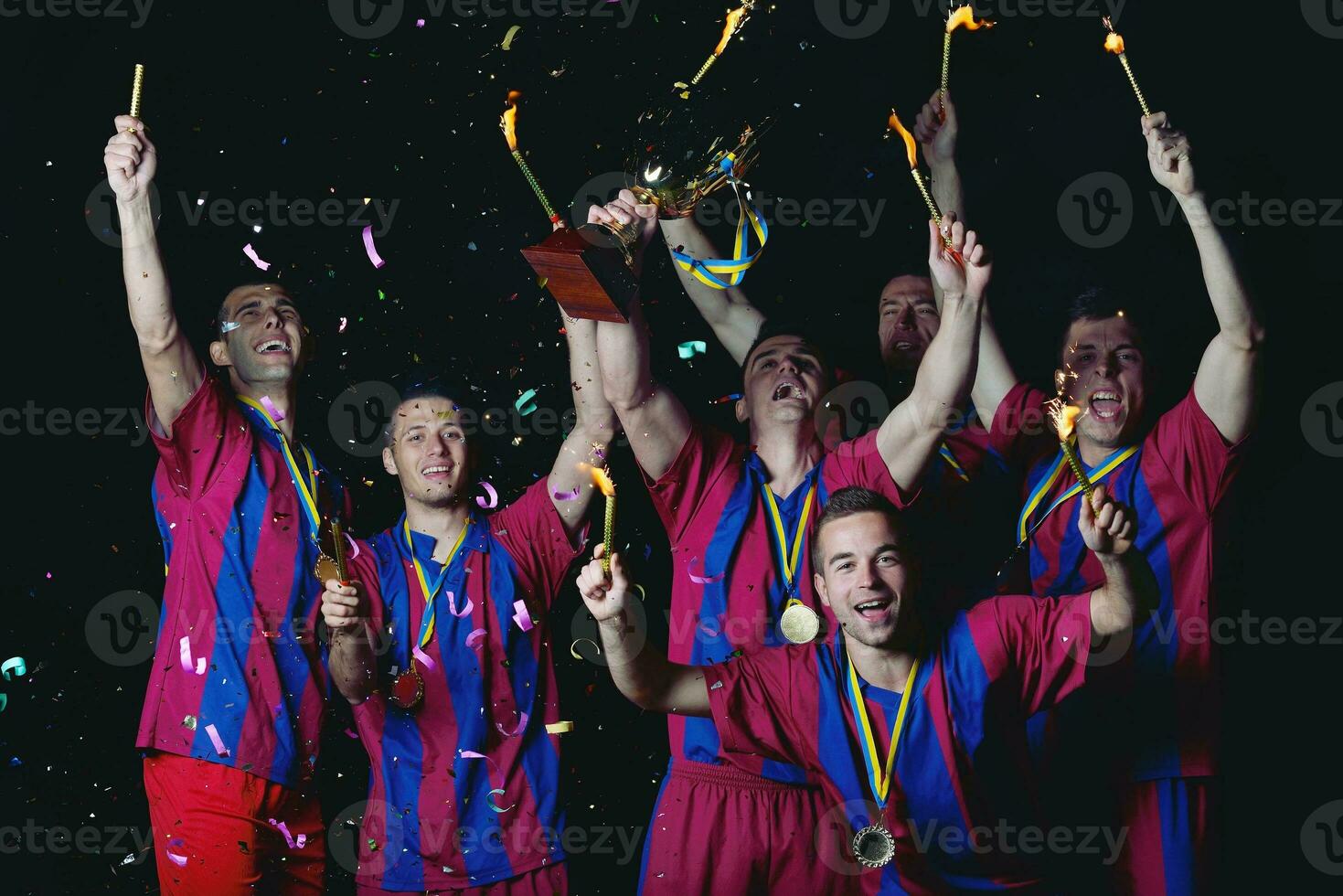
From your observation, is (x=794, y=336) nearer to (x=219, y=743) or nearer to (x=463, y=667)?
(x=463, y=667)

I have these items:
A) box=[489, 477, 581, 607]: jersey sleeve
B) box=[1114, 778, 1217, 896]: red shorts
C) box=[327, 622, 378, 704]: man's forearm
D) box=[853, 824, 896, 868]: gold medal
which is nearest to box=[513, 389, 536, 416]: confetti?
box=[489, 477, 581, 607]: jersey sleeve

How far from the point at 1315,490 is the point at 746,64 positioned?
7.23 ft

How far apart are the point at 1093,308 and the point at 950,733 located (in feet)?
4.44

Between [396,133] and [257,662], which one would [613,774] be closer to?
[257,662]

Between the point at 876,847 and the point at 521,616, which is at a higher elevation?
the point at 521,616

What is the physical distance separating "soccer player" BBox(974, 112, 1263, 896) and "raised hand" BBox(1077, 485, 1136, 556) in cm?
61

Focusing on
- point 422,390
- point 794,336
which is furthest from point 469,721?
point 794,336

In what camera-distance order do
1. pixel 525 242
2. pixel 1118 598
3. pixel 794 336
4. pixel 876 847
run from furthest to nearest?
1. pixel 525 242
2. pixel 794 336
3. pixel 876 847
4. pixel 1118 598

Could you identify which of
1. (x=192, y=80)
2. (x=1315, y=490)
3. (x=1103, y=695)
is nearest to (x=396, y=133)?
(x=192, y=80)

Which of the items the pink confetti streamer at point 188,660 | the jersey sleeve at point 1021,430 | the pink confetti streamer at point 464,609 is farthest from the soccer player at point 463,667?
the jersey sleeve at point 1021,430

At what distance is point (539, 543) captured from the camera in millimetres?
3822

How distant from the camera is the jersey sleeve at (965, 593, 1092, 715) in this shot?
305 cm

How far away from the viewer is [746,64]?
4.45m

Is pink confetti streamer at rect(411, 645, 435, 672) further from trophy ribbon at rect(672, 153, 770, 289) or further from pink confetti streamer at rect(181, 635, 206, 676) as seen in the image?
trophy ribbon at rect(672, 153, 770, 289)
